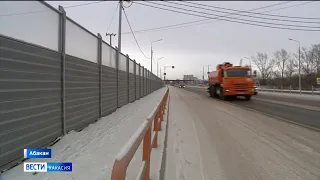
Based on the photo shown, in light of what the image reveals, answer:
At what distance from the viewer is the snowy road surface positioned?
4.84m

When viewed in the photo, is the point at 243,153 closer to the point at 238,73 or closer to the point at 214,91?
the point at 238,73

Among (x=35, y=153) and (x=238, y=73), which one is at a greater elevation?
(x=238, y=73)

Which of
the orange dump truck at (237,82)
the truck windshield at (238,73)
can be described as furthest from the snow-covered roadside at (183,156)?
the truck windshield at (238,73)

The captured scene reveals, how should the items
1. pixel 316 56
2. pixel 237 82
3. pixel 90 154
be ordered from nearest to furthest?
1. pixel 90 154
2. pixel 237 82
3. pixel 316 56

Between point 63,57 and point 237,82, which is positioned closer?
point 63,57

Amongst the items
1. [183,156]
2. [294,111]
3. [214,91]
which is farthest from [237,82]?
[183,156]

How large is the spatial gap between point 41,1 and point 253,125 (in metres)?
8.29

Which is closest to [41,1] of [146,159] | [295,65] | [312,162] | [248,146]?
[146,159]

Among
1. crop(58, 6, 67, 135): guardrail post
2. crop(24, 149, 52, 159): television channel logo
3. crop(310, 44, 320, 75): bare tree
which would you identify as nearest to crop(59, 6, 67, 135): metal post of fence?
crop(58, 6, 67, 135): guardrail post

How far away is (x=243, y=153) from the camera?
20.5ft

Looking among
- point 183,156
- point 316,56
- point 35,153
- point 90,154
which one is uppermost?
point 316,56

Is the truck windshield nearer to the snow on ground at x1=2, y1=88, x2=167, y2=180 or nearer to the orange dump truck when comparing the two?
the orange dump truck

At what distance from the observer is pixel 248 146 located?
6938mm

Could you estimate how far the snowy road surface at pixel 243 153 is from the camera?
4844 mm
